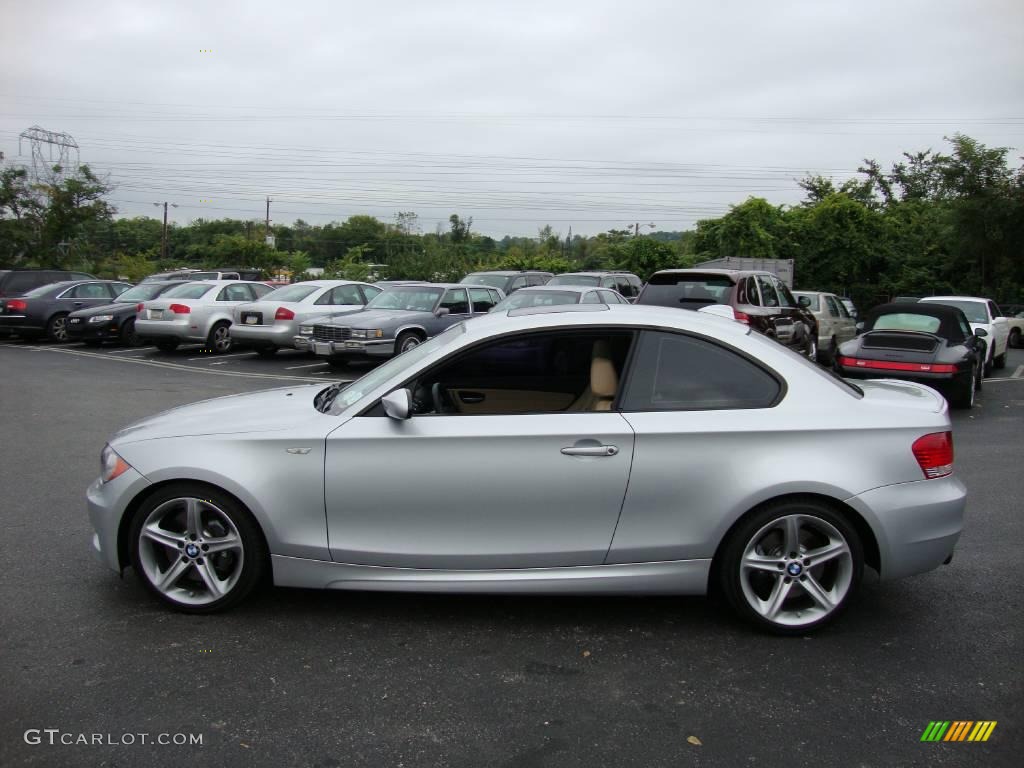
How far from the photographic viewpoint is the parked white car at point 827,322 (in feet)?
58.1

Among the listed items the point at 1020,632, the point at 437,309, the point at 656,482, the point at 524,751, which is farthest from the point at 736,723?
the point at 437,309

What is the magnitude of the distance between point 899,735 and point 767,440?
1.35 m

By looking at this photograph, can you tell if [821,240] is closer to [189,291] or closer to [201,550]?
[189,291]

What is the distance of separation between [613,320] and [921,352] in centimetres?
863

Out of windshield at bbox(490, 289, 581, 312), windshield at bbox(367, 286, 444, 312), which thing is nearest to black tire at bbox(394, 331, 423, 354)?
windshield at bbox(367, 286, 444, 312)

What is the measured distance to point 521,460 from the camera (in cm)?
385

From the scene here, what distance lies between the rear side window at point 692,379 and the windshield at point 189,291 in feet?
52.2

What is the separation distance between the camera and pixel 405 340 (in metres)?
15.1

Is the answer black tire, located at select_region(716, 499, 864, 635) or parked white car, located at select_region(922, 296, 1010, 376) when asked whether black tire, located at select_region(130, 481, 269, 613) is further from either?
parked white car, located at select_region(922, 296, 1010, 376)

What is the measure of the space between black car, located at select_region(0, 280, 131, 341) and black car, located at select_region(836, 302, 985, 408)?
17968mm

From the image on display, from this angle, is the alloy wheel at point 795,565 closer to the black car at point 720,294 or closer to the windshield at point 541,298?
the black car at point 720,294

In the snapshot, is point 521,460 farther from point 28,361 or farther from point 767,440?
point 28,361

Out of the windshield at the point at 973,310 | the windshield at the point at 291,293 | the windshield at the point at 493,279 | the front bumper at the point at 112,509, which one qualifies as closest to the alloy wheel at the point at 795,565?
the front bumper at the point at 112,509

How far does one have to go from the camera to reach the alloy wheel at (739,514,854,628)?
390cm
